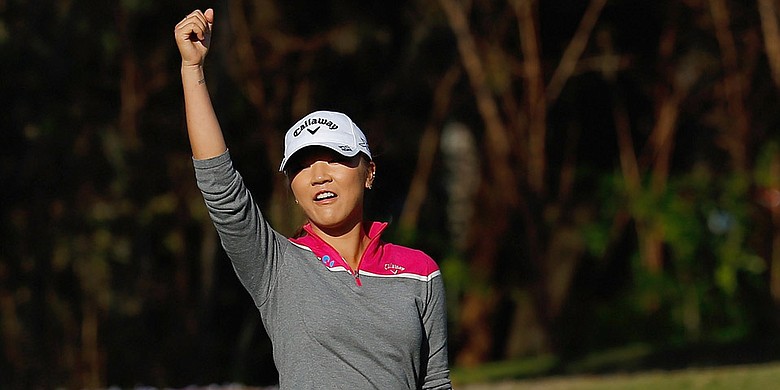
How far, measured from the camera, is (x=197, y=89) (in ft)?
12.5

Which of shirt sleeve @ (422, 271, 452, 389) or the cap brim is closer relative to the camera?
the cap brim

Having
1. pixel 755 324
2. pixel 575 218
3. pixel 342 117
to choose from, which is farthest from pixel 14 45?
pixel 342 117

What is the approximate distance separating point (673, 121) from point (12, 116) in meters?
8.32

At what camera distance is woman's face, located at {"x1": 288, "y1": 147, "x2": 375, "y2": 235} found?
3939mm

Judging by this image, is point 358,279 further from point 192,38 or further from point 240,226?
point 192,38

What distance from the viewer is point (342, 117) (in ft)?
13.1

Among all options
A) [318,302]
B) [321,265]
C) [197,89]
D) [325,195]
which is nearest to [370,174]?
[325,195]

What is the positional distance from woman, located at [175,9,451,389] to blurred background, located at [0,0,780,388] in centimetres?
1335

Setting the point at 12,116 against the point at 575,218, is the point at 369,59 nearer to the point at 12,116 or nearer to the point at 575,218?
the point at 575,218

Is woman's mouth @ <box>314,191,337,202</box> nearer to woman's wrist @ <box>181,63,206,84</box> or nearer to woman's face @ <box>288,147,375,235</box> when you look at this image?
woman's face @ <box>288,147,375,235</box>

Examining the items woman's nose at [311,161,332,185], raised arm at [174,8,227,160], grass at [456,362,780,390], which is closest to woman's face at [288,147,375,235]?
woman's nose at [311,161,332,185]

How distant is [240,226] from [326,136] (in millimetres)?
328

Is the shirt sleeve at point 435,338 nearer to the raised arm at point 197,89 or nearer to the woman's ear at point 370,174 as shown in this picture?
the woman's ear at point 370,174

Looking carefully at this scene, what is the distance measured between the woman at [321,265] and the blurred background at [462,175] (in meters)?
13.4
